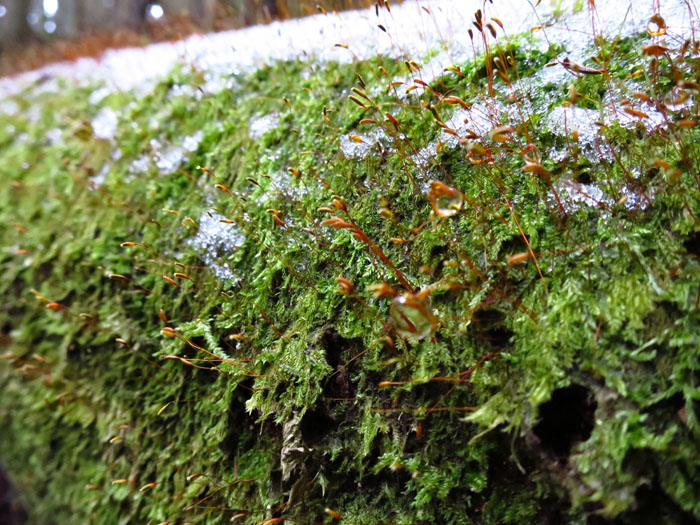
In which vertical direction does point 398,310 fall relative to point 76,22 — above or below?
below

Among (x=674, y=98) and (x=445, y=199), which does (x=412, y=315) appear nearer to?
(x=445, y=199)

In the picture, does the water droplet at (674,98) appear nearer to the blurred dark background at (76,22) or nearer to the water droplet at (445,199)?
the water droplet at (445,199)

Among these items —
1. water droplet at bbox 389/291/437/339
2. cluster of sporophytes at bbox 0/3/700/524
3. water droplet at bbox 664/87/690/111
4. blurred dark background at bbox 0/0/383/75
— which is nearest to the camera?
water droplet at bbox 389/291/437/339

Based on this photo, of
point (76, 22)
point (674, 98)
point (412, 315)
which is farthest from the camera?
point (76, 22)

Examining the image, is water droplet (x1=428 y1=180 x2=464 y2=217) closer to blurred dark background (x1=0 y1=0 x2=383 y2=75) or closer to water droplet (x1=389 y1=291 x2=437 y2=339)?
water droplet (x1=389 y1=291 x2=437 y2=339)

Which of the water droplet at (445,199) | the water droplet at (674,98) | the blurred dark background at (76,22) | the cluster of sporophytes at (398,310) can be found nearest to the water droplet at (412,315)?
the cluster of sporophytes at (398,310)

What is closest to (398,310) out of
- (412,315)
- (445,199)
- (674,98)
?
(412,315)

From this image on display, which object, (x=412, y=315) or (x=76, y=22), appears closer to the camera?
(x=412, y=315)

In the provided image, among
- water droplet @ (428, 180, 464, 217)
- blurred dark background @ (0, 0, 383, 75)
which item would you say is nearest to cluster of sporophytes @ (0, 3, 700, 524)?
water droplet @ (428, 180, 464, 217)
